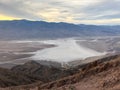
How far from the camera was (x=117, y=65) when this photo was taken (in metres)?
36.7

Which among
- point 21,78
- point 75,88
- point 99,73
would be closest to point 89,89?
point 75,88

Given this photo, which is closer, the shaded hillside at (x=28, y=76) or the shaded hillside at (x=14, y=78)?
the shaded hillside at (x=14, y=78)

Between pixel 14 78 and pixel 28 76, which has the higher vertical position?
pixel 14 78

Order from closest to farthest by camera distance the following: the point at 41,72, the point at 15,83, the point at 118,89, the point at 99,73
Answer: the point at 118,89
the point at 99,73
the point at 15,83
the point at 41,72

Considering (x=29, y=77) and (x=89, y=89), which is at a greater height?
(x=89, y=89)

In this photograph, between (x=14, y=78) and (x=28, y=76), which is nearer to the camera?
(x=14, y=78)

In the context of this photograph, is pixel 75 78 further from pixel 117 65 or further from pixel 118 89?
pixel 118 89

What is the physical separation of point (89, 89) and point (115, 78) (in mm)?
2704

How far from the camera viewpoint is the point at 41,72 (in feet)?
264

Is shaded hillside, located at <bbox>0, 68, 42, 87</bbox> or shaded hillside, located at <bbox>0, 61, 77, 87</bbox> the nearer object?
shaded hillside, located at <bbox>0, 68, 42, 87</bbox>

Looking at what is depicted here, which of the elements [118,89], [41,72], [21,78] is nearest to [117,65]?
[118,89]

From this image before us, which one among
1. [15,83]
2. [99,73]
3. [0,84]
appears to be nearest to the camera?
[99,73]

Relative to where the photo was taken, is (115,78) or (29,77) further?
(29,77)

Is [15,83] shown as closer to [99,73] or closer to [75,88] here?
[99,73]
